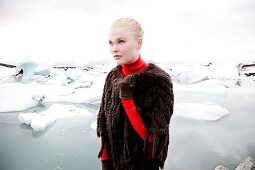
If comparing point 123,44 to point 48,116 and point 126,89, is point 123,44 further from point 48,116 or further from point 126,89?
point 48,116

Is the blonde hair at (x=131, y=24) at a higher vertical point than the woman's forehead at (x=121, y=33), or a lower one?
higher

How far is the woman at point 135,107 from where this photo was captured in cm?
93

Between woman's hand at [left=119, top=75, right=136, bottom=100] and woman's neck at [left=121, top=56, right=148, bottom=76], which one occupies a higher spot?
woman's neck at [left=121, top=56, right=148, bottom=76]

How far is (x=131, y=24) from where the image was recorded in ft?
3.17

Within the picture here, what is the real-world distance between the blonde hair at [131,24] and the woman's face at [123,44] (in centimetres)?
1

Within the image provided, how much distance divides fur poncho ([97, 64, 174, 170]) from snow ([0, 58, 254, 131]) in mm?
3105

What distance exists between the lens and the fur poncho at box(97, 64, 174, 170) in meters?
0.93

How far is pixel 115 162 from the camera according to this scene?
1.05 meters

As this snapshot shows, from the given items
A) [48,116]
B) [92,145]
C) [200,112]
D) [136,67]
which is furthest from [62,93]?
[136,67]

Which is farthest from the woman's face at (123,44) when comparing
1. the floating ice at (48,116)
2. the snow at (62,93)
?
the floating ice at (48,116)

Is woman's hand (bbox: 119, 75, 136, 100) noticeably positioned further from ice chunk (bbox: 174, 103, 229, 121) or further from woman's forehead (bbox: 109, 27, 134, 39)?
ice chunk (bbox: 174, 103, 229, 121)

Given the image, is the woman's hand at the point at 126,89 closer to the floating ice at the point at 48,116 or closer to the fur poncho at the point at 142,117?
the fur poncho at the point at 142,117

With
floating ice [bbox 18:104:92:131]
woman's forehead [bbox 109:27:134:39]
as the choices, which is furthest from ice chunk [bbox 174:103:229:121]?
woman's forehead [bbox 109:27:134:39]

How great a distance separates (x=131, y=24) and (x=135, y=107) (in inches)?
11.6
